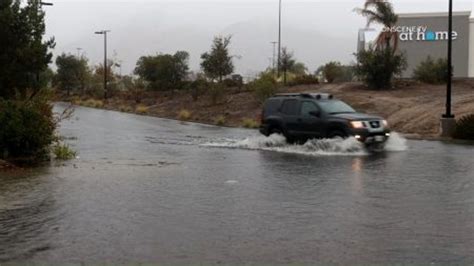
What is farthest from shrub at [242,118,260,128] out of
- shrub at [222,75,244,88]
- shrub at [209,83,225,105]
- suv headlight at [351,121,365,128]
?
shrub at [222,75,244,88]

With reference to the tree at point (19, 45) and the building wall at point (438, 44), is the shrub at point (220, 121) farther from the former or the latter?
the building wall at point (438, 44)

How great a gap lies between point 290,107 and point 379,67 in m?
24.4

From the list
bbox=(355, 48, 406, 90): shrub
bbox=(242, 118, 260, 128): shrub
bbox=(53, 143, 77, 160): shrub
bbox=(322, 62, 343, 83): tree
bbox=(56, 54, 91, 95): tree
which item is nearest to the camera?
bbox=(53, 143, 77, 160): shrub

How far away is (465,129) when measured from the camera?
24.0m

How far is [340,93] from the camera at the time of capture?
43.3m

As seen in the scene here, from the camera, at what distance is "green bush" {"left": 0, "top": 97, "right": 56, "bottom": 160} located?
51.0 ft

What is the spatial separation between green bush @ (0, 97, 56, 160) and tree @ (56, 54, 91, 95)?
73.6 m

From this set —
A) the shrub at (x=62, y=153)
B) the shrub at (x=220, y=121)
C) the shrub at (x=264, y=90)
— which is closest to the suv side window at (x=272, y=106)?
the shrub at (x=62, y=153)

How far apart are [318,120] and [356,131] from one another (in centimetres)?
139

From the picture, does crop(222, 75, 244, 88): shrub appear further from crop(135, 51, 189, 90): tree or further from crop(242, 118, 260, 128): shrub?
crop(242, 118, 260, 128): shrub

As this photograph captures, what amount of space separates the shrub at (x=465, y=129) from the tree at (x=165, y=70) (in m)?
45.3

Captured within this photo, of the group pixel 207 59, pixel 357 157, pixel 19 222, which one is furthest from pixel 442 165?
pixel 207 59

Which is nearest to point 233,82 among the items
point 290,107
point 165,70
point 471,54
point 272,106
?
point 165,70

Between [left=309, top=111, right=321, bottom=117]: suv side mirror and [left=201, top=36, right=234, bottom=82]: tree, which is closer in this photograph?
[left=309, top=111, right=321, bottom=117]: suv side mirror
